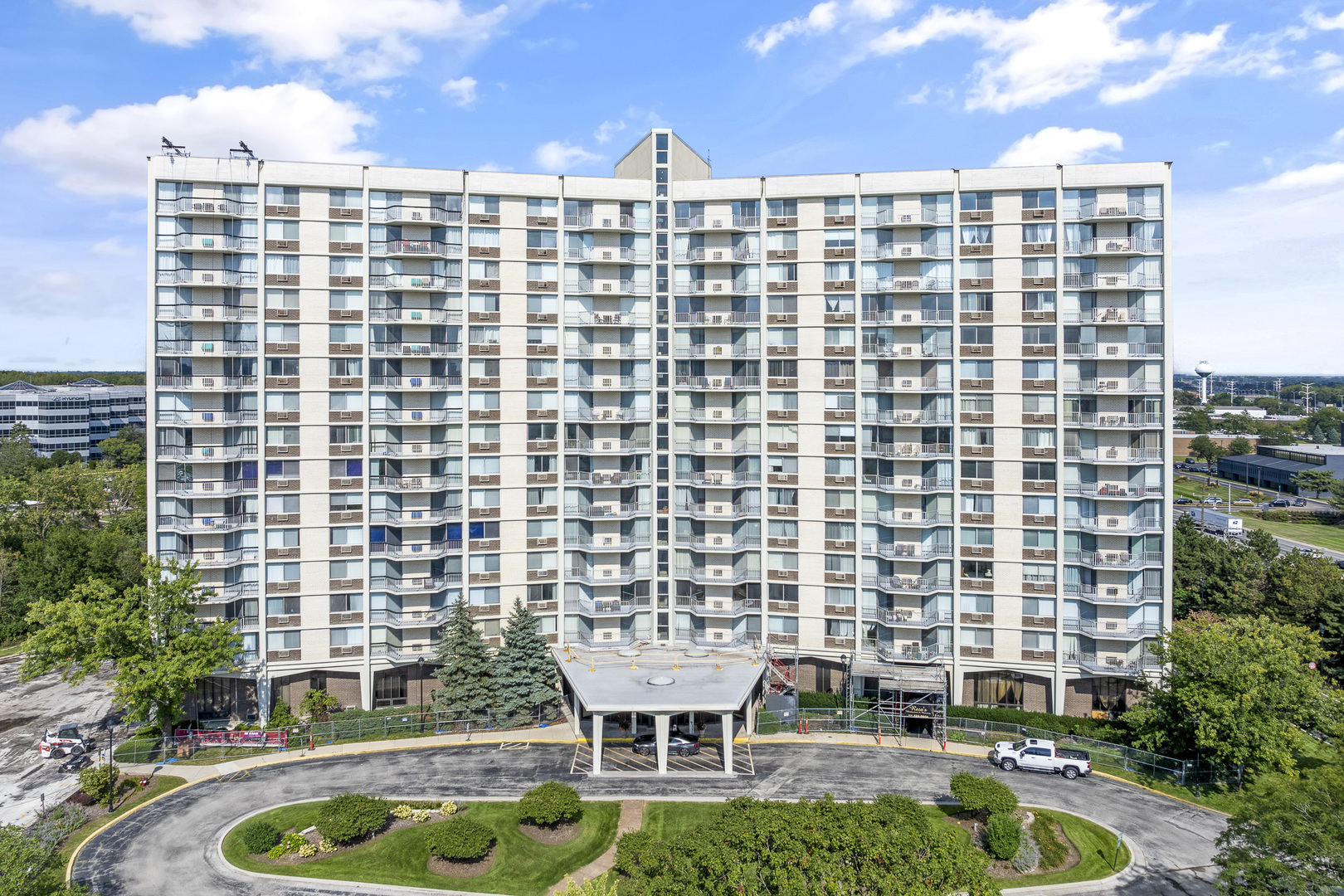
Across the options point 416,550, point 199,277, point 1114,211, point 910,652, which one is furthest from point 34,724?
point 1114,211

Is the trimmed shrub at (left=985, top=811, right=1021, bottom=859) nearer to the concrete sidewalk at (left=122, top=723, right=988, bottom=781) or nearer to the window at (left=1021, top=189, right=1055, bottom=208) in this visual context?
the concrete sidewalk at (left=122, top=723, right=988, bottom=781)

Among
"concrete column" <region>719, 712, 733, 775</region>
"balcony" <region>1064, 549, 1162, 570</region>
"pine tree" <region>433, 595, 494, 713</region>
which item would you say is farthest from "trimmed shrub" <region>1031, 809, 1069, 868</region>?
"pine tree" <region>433, 595, 494, 713</region>

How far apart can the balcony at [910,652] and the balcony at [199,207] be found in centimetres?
5670

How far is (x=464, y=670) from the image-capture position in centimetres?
5612

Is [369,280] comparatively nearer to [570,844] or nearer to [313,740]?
[313,740]

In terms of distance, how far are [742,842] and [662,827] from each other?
690 inches

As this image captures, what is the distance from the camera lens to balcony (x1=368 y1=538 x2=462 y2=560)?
58156mm

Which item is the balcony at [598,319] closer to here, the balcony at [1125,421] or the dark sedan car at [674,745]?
the dark sedan car at [674,745]

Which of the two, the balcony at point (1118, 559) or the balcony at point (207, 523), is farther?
the balcony at point (207, 523)

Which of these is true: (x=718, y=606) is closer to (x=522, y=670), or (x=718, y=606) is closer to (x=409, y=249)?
(x=522, y=670)

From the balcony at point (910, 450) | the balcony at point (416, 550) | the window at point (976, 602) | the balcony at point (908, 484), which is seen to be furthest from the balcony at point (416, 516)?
the window at point (976, 602)

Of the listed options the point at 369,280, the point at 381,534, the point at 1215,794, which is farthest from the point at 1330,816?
the point at 369,280

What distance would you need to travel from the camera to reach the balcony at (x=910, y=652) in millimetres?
58312

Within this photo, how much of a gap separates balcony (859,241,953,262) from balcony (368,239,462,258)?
31764 millimetres
